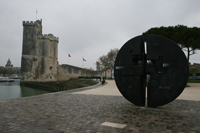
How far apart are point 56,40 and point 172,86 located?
1489 inches

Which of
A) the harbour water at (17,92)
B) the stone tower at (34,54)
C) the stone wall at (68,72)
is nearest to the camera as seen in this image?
the harbour water at (17,92)

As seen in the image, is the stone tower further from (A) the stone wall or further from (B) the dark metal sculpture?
(B) the dark metal sculpture

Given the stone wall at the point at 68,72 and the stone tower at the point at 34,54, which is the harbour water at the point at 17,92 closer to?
the stone tower at the point at 34,54

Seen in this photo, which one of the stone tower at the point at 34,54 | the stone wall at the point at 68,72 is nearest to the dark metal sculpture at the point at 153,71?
the stone tower at the point at 34,54

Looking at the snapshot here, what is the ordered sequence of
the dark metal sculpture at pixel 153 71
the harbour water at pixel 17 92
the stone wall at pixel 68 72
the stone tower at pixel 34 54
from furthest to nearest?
the stone wall at pixel 68 72
the stone tower at pixel 34 54
the harbour water at pixel 17 92
the dark metal sculpture at pixel 153 71

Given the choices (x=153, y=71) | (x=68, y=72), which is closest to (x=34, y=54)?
(x=68, y=72)

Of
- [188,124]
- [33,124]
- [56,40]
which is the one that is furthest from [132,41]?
[56,40]

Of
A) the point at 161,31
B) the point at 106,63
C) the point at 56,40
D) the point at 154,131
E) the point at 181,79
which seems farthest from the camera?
the point at 106,63

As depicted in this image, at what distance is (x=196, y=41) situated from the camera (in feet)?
67.0

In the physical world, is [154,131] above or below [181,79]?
below

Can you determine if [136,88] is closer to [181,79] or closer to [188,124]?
[181,79]

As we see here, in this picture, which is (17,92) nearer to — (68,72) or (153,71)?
(68,72)

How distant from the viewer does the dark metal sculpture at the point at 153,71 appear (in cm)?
594

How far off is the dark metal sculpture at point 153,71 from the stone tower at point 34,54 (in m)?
32.4
